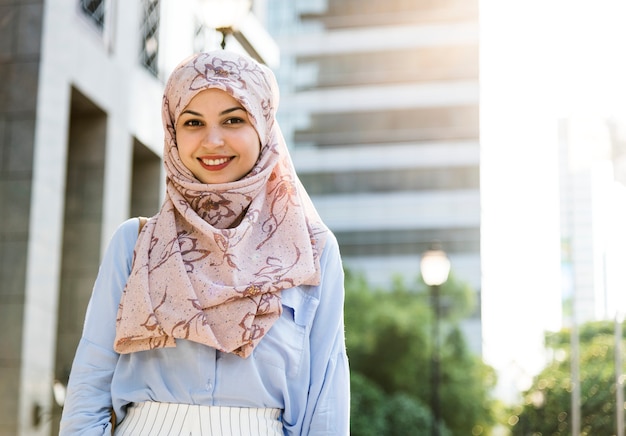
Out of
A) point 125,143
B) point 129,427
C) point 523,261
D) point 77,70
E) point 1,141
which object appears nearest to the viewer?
point 129,427

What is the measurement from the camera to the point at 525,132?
5647 centimetres

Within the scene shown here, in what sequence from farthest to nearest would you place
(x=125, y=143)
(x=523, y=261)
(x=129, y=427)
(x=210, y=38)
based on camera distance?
(x=523, y=261) → (x=210, y=38) → (x=125, y=143) → (x=129, y=427)

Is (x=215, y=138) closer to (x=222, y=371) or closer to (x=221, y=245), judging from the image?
(x=221, y=245)

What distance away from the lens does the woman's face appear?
2834 mm

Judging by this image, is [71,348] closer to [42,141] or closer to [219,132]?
[42,141]

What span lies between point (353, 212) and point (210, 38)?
3784cm

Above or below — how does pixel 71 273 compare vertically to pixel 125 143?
below

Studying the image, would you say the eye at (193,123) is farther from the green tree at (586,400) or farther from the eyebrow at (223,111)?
the green tree at (586,400)

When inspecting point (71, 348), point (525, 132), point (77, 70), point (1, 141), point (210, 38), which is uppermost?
point (525, 132)

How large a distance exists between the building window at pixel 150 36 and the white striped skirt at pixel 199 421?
14.8m

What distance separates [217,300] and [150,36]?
1507 centimetres

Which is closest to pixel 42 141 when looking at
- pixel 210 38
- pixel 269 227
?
pixel 210 38

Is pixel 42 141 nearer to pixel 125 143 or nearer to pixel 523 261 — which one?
pixel 125 143

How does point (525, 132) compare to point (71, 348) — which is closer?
point (71, 348)
